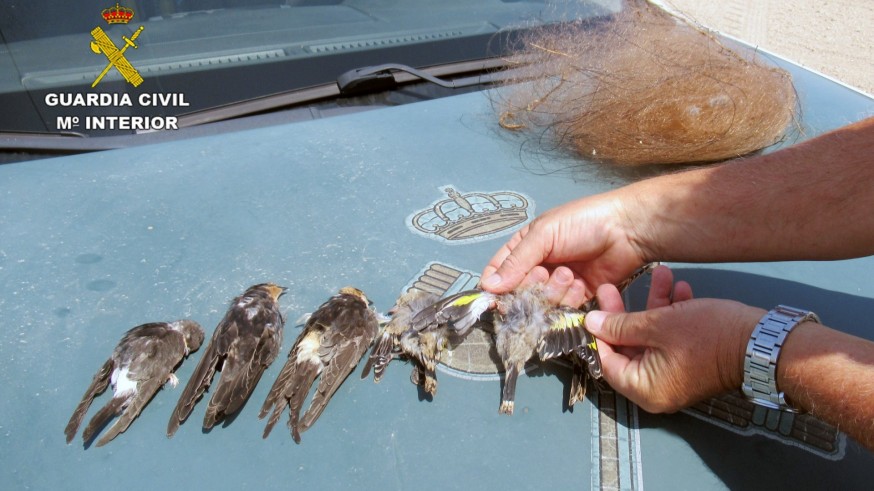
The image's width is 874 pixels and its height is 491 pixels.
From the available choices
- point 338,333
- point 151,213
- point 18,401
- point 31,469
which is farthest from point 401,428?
point 151,213

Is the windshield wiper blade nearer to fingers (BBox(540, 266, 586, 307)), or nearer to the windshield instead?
the windshield

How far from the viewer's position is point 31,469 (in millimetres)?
1312

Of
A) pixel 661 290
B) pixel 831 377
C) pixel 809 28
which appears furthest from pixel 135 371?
pixel 809 28

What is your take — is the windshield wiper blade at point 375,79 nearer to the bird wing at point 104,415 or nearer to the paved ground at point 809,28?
the bird wing at point 104,415

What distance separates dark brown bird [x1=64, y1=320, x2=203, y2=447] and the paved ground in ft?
25.2

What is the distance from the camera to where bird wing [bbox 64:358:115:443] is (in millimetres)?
1388

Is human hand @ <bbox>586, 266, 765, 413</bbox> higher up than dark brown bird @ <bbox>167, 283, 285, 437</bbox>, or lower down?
higher up

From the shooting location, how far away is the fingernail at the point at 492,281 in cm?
171

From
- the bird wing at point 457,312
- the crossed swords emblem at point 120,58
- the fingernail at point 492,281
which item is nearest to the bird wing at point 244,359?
the bird wing at point 457,312

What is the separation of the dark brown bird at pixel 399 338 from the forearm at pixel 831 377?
0.79m

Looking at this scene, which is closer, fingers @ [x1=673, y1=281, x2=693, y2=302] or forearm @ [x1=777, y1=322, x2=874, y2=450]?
forearm @ [x1=777, y1=322, x2=874, y2=450]

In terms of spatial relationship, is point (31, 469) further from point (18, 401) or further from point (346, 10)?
point (346, 10)

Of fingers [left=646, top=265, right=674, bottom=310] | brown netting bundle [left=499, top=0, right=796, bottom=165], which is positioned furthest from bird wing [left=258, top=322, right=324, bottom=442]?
brown netting bundle [left=499, top=0, right=796, bottom=165]

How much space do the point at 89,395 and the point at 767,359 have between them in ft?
4.67
